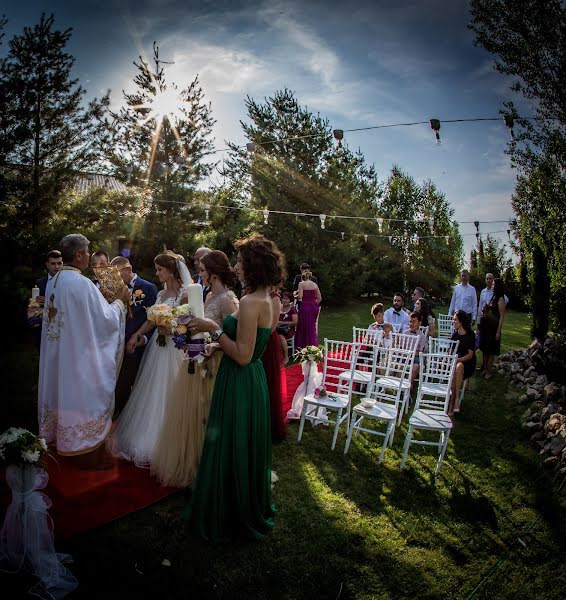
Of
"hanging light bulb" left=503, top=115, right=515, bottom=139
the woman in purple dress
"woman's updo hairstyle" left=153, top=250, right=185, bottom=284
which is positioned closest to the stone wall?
"hanging light bulb" left=503, top=115, right=515, bottom=139

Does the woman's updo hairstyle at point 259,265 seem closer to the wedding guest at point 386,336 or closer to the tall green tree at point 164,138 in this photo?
the wedding guest at point 386,336

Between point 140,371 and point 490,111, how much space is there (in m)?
7.63

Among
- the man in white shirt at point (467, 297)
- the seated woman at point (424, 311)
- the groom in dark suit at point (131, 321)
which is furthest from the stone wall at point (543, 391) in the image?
the groom in dark suit at point (131, 321)

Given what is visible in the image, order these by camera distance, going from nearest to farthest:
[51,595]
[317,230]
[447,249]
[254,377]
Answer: [51,595] < [254,377] < [317,230] < [447,249]

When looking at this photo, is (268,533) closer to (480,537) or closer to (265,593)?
(265,593)

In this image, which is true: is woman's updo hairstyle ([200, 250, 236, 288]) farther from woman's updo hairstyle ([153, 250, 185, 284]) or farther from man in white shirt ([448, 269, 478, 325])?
man in white shirt ([448, 269, 478, 325])

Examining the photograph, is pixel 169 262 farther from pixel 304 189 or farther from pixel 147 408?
pixel 304 189

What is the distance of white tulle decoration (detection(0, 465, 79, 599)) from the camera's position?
2.82m

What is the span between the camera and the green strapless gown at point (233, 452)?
321 cm

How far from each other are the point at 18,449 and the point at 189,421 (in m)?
1.69

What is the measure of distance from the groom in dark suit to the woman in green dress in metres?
2.46

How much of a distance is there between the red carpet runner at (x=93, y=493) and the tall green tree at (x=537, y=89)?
8.60m

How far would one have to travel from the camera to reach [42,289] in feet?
21.6

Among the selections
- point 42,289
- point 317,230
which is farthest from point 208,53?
point 317,230
